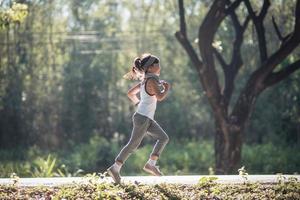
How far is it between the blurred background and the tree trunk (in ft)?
27.1

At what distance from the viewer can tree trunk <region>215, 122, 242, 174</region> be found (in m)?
13.4

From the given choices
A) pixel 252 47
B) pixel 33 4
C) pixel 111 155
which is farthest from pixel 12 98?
pixel 252 47

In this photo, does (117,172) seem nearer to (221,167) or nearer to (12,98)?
(221,167)

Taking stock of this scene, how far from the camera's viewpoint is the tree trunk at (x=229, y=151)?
13.4 metres

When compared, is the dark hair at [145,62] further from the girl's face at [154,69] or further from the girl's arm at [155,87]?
the girl's arm at [155,87]

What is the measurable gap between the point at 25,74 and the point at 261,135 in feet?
28.7

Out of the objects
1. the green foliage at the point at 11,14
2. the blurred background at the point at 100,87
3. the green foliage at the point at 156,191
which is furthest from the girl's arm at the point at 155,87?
the blurred background at the point at 100,87

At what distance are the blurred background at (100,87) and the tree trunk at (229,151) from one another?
8.27m

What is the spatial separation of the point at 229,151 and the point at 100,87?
40.7 feet

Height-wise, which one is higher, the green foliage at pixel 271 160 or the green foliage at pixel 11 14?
the green foliage at pixel 11 14

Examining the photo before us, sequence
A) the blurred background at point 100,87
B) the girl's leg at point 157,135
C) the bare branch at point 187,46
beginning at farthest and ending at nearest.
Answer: the blurred background at point 100,87
the bare branch at point 187,46
the girl's leg at point 157,135

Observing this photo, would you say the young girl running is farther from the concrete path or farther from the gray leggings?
the concrete path

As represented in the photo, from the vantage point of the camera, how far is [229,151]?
44.3ft

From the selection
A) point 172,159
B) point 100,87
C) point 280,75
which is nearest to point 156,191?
point 280,75
